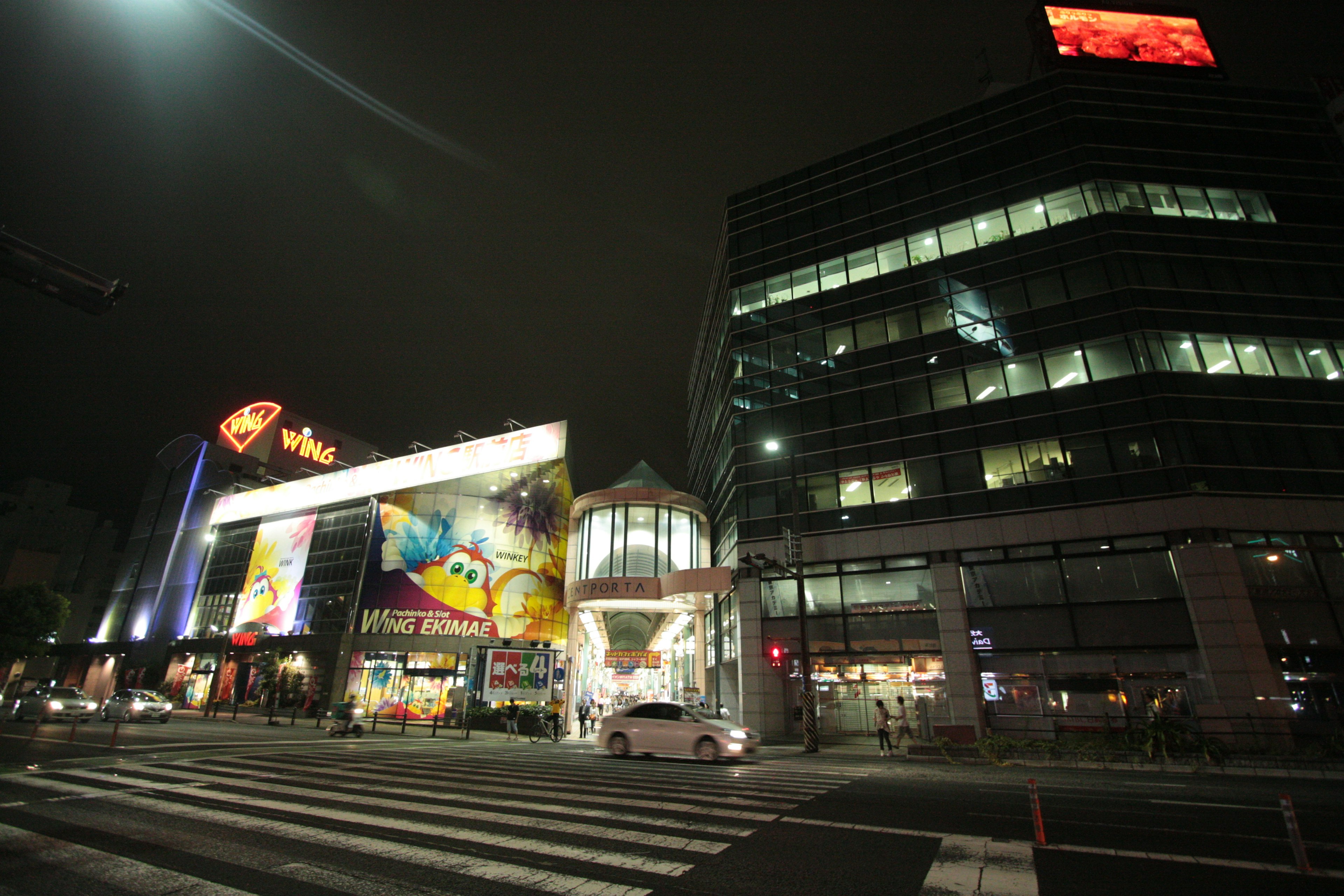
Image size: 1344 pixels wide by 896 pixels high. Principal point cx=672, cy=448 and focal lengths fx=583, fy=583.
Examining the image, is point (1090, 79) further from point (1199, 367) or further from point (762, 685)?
point (762, 685)

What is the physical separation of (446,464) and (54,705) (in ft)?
74.3

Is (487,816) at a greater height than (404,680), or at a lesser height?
lesser

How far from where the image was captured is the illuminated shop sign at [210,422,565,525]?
42.0 meters

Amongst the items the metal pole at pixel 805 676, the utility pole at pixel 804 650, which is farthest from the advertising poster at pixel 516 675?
the metal pole at pixel 805 676

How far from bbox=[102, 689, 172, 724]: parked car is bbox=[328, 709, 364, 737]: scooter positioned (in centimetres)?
986

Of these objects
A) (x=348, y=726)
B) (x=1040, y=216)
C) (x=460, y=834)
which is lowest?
(x=348, y=726)

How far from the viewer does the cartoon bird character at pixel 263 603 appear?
43.8m

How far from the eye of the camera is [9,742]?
51.2 feet

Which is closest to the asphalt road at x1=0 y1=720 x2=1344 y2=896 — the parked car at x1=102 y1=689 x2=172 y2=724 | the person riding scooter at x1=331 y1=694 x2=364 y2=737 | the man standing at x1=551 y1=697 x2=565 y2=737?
the person riding scooter at x1=331 y1=694 x2=364 y2=737

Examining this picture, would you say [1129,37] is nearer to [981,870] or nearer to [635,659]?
[981,870]

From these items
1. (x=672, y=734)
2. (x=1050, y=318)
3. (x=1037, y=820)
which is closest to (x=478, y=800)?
(x=1037, y=820)

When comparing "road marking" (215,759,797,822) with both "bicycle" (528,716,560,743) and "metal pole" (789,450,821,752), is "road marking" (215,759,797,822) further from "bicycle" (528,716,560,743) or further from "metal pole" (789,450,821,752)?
"bicycle" (528,716,560,743)

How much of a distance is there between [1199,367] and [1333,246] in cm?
1078

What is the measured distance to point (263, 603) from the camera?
45469 mm
